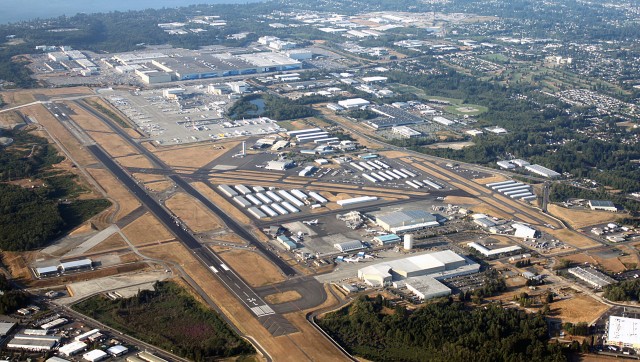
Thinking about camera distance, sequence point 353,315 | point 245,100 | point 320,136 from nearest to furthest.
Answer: point 353,315, point 320,136, point 245,100

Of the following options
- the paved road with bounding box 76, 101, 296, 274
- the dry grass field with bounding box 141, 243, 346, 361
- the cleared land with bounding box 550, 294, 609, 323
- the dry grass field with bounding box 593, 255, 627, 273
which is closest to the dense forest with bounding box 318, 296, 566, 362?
the dry grass field with bounding box 141, 243, 346, 361

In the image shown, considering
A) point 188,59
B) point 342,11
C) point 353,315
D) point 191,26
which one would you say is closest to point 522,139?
point 353,315

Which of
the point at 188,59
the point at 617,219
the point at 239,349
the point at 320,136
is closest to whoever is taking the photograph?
the point at 239,349

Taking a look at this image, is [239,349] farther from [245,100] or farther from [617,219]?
[245,100]

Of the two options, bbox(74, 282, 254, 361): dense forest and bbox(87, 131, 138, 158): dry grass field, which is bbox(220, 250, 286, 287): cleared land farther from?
bbox(87, 131, 138, 158): dry grass field

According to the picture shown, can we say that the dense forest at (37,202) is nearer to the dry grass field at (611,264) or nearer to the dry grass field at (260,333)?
the dry grass field at (260,333)

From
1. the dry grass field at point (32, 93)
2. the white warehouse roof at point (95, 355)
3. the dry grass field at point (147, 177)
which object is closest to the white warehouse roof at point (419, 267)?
the white warehouse roof at point (95, 355)

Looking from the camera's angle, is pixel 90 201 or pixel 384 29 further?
pixel 384 29
